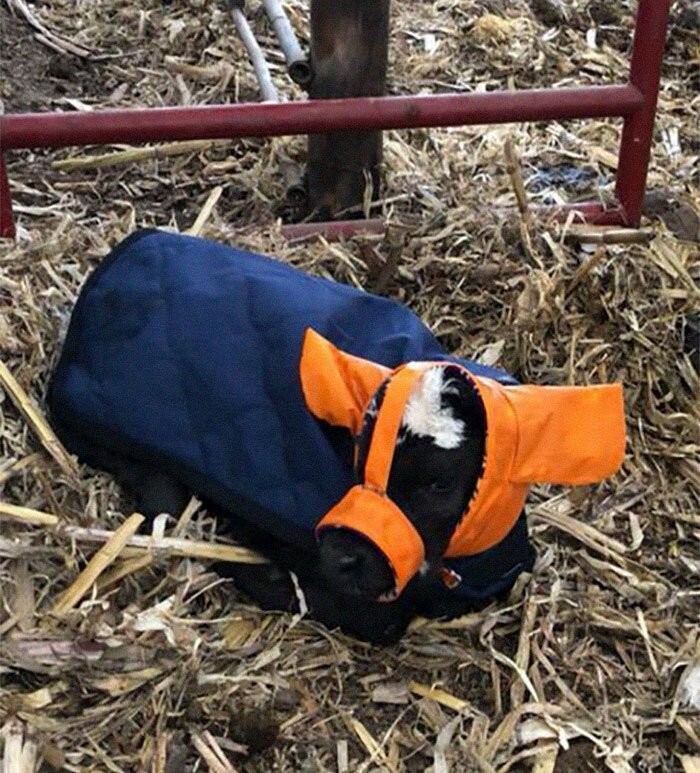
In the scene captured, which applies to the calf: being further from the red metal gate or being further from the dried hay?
the red metal gate

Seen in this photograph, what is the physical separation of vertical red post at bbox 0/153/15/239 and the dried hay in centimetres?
8

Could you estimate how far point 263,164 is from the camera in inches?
157

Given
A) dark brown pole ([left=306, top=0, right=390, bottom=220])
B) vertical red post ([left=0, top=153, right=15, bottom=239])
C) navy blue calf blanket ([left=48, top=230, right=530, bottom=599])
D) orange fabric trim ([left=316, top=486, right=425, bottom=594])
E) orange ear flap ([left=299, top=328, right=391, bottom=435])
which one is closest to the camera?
orange fabric trim ([left=316, top=486, right=425, bottom=594])

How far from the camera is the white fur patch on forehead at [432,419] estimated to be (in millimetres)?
2242

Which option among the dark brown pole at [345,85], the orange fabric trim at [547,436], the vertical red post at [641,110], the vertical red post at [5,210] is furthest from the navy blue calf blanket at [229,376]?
the vertical red post at [641,110]

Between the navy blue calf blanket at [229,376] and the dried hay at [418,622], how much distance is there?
0.13 m

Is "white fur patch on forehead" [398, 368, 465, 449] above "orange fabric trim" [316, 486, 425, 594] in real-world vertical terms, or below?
above

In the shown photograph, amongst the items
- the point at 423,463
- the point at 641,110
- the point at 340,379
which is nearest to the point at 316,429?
the point at 340,379

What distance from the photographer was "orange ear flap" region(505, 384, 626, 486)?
2238 mm

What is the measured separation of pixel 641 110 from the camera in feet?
11.8

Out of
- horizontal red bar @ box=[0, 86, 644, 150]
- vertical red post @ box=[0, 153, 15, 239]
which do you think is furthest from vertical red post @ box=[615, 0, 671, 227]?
vertical red post @ box=[0, 153, 15, 239]

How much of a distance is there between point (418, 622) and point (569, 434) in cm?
50

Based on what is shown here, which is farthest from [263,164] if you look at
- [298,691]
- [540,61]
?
[298,691]

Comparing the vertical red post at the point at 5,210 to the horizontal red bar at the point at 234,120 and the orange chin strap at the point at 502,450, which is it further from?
the orange chin strap at the point at 502,450
